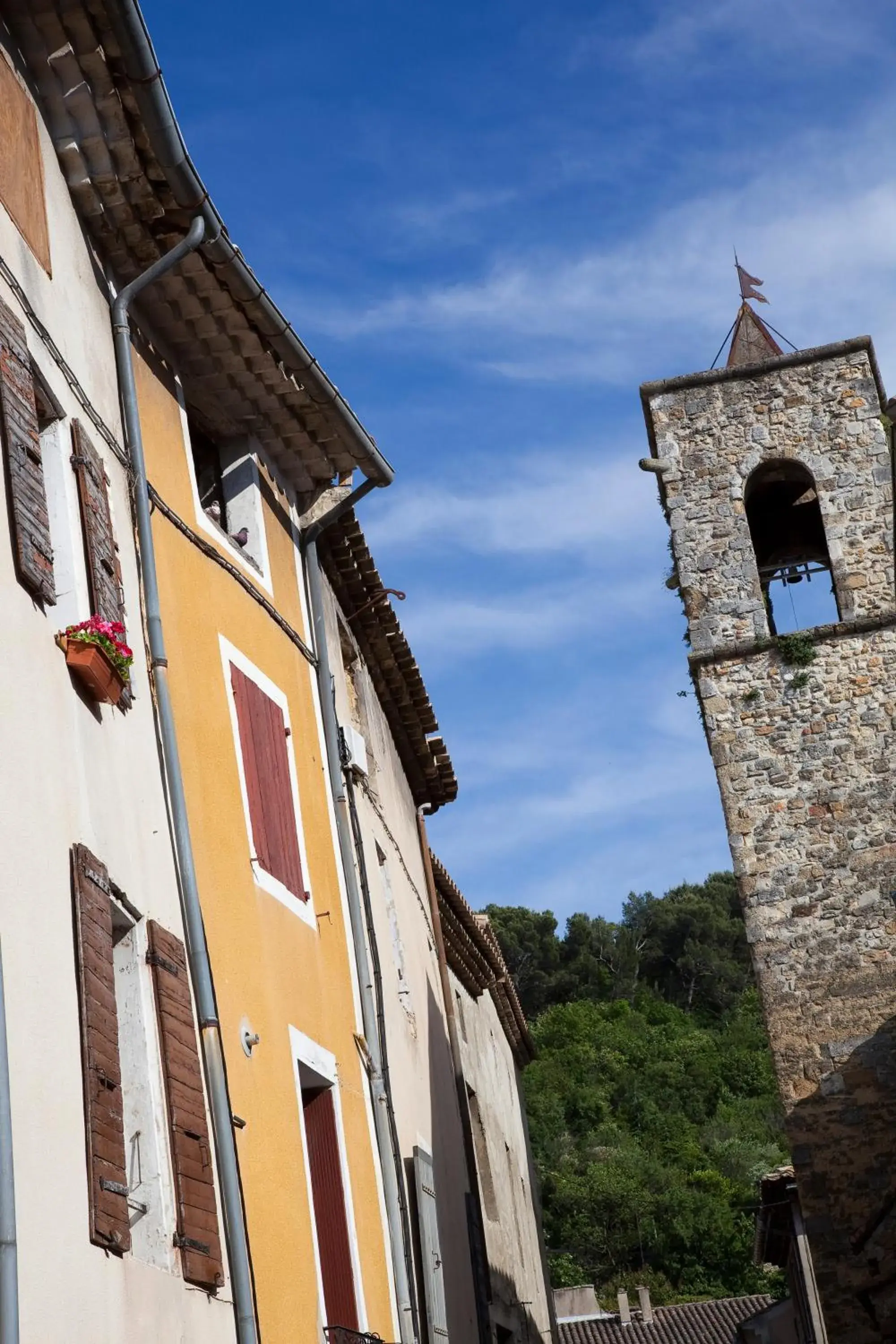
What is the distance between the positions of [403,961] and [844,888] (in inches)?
214

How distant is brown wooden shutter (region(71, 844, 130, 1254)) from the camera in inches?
194

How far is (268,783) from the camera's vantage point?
315 inches

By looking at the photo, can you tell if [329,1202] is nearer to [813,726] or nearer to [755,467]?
[813,726]

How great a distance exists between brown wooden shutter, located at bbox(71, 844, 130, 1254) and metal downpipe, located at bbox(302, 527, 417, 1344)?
3.44 metres

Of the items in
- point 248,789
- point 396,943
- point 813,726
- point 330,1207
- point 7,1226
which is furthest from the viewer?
point 813,726

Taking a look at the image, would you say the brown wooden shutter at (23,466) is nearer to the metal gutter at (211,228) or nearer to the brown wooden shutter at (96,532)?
the brown wooden shutter at (96,532)

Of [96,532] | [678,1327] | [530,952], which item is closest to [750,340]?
[96,532]

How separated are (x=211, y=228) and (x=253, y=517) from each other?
1737 millimetres

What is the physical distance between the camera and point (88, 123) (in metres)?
7.14

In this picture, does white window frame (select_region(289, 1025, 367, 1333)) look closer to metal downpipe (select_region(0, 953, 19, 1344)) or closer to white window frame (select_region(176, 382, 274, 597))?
white window frame (select_region(176, 382, 274, 597))

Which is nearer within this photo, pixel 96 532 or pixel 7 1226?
pixel 7 1226

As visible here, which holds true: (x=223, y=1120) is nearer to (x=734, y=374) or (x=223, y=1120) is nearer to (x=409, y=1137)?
(x=409, y=1137)

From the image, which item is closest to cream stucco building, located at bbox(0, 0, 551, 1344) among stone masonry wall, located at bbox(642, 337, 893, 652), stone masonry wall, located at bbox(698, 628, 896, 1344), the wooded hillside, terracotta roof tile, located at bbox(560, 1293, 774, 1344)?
stone masonry wall, located at bbox(698, 628, 896, 1344)

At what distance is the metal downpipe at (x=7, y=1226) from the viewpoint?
407cm
